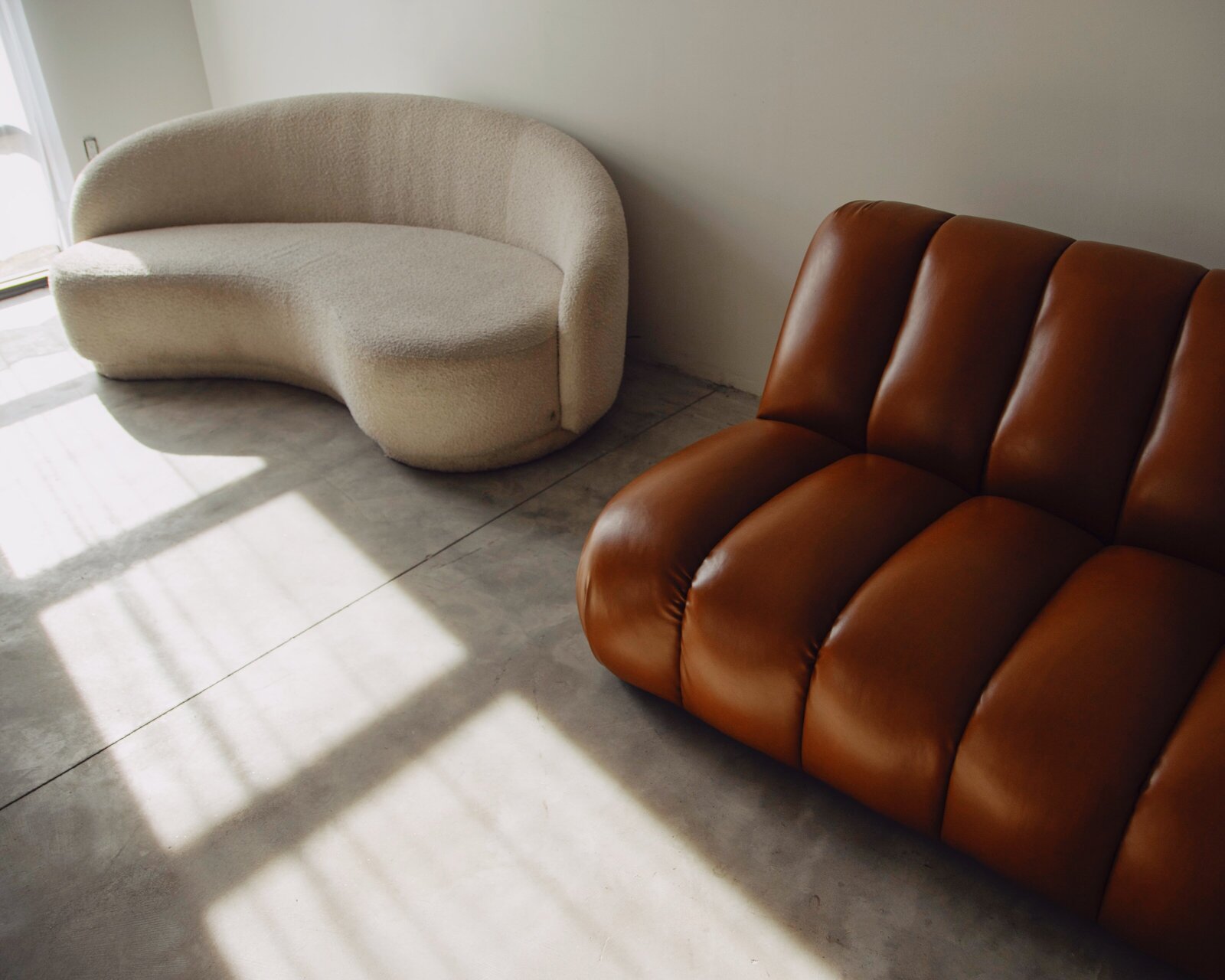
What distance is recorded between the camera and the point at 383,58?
3.42m

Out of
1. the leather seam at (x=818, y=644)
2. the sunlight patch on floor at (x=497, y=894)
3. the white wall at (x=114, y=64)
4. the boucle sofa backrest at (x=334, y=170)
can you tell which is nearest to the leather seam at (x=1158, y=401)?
the leather seam at (x=818, y=644)

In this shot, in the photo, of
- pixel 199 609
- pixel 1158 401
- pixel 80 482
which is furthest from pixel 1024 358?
pixel 80 482

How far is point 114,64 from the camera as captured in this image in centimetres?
390

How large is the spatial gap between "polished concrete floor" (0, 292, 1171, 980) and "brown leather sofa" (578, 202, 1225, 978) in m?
0.12

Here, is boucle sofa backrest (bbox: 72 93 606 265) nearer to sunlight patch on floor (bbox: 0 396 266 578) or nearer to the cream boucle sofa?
the cream boucle sofa

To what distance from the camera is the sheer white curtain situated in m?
3.63

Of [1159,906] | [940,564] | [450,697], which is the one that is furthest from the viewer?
[450,697]

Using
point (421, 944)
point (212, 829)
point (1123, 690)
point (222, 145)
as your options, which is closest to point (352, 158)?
point (222, 145)

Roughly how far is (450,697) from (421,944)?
1.66 ft

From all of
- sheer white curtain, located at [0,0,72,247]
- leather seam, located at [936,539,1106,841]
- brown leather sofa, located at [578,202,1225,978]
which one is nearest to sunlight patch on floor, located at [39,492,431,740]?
brown leather sofa, located at [578,202,1225,978]

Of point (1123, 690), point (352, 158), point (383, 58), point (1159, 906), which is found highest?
point (383, 58)

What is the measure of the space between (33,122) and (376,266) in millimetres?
2009

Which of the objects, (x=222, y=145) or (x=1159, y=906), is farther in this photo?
Result: (x=222, y=145)

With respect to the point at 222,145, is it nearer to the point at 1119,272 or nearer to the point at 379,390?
the point at 379,390
